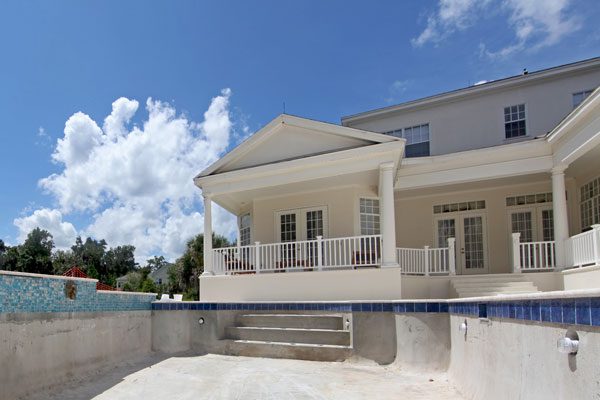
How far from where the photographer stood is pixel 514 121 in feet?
49.0

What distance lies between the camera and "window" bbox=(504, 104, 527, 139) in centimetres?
1481

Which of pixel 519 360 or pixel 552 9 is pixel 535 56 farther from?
pixel 519 360

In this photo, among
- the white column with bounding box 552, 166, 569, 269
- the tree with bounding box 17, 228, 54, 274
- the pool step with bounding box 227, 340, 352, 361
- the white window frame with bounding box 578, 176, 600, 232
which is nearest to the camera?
the pool step with bounding box 227, 340, 352, 361

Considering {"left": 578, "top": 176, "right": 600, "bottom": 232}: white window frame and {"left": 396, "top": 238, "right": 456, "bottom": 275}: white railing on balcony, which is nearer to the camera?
{"left": 578, "top": 176, "right": 600, "bottom": 232}: white window frame

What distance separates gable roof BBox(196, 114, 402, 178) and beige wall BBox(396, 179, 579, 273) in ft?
12.8

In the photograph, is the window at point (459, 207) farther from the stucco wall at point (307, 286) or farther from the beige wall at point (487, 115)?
the stucco wall at point (307, 286)

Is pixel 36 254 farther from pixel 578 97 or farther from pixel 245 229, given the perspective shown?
pixel 578 97

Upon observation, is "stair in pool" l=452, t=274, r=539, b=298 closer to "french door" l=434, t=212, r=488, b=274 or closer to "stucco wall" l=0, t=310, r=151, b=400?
"french door" l=434, t=212, r=488, b=274

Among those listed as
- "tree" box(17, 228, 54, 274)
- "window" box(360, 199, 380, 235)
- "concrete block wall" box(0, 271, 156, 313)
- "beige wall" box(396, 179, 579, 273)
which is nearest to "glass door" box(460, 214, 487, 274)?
"beige wall" box(396, 179, 579, 273)

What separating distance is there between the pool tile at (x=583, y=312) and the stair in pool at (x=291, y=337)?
6.14 m

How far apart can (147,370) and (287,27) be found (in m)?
12.7

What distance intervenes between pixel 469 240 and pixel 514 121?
4.31 metres

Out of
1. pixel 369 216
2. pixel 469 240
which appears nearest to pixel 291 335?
pixel 369 216

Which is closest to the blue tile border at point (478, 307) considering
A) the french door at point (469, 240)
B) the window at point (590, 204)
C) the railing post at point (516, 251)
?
the railing post at point (516, 251)
